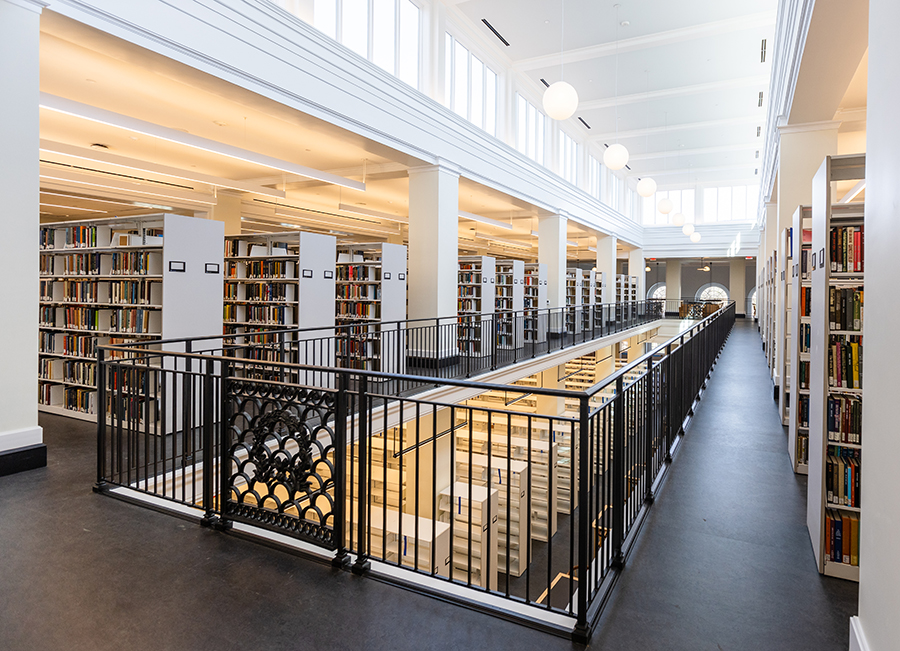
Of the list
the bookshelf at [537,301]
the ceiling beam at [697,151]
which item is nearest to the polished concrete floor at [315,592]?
the bookshelf at [537,301]

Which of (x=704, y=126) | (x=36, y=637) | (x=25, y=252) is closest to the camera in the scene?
(x=36, y=637)

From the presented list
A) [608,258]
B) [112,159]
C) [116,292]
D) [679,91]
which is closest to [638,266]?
[608,258]

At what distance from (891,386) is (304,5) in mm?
7449

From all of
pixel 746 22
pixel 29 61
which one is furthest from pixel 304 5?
pixel 746 22

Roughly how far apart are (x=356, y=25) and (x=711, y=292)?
103 feet

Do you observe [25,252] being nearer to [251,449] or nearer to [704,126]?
[251,449]

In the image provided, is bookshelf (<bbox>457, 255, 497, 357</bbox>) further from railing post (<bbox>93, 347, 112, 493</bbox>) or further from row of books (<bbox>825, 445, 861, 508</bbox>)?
row of books (<bbox>825, 445, 861, 508</bbox>)

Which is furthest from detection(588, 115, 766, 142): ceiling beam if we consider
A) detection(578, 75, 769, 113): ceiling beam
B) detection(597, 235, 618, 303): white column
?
detection(597, 235, 618, 303): white column

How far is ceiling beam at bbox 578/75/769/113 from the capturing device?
13.1 m

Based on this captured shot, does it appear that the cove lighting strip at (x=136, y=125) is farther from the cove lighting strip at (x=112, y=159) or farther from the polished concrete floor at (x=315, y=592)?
the polished concrete floor at (x=315, y=592)

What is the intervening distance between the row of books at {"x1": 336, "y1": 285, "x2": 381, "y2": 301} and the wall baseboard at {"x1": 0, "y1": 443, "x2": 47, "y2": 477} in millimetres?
5456

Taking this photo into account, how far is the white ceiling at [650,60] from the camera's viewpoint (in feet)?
32.7

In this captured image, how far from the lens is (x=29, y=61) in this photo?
4070mm

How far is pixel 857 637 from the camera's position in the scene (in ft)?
6.28
